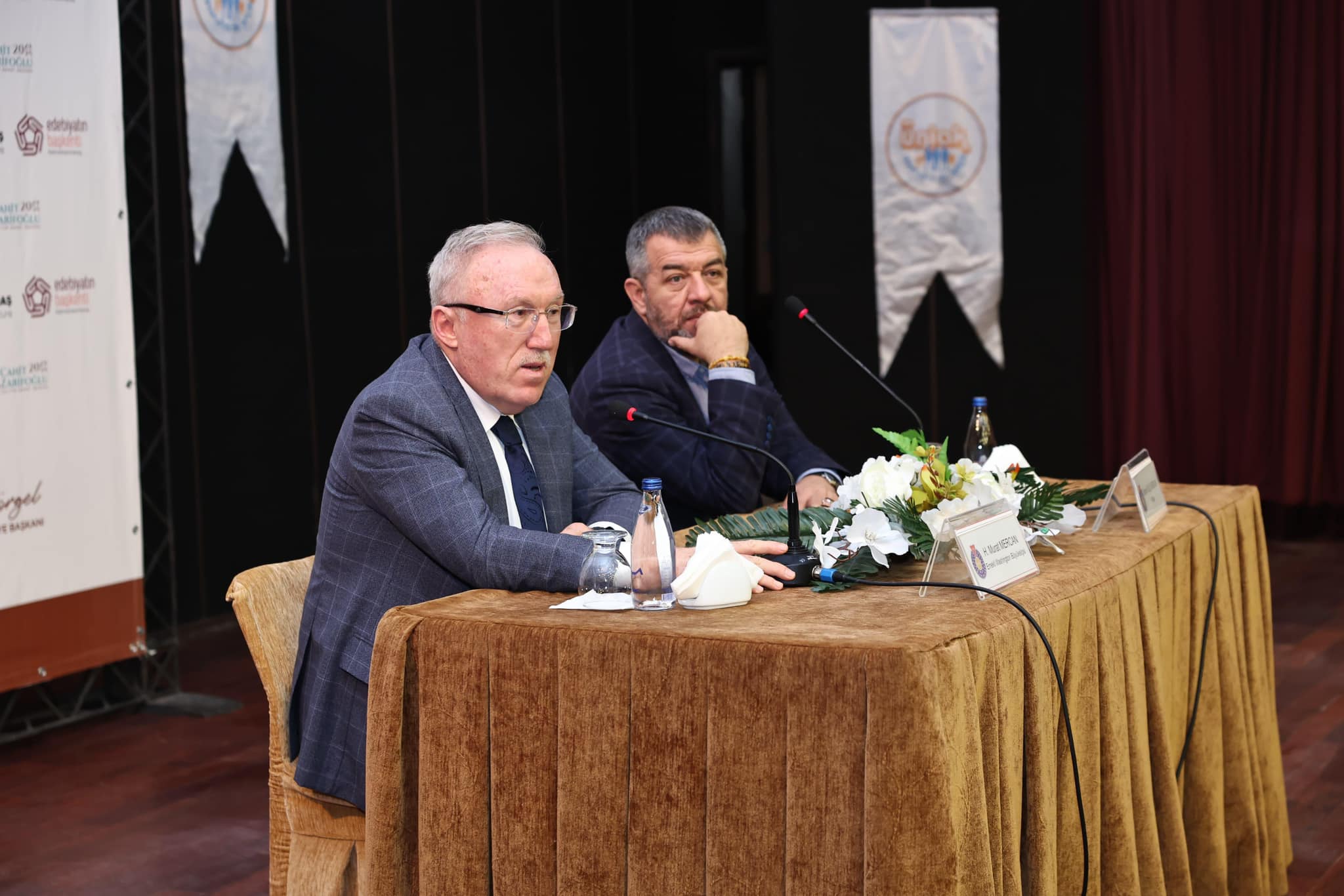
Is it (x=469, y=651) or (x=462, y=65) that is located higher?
(x=462, y=65)

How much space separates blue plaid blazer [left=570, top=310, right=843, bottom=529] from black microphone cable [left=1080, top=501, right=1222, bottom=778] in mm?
647

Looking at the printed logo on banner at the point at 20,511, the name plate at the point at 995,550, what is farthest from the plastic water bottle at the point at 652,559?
the printed logo on banner at the point at 20,511

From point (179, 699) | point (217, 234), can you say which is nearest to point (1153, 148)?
point (217, 234)

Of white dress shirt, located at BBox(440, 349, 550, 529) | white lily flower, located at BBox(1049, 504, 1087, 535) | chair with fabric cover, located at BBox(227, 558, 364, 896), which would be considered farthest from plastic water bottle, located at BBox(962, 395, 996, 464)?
chair with fabric cover, located at BBox(227, 558, 364, 896)

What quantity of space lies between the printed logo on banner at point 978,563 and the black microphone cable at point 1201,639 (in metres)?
0.67

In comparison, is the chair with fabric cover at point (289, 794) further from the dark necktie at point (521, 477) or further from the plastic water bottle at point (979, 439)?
the plastic water bottle at point (979, 439)

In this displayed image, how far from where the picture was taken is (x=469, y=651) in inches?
74.2

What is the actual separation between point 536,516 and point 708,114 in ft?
17.9

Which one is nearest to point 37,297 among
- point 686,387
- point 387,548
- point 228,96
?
point 228,96

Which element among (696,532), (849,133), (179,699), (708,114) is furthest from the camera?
(708,114)

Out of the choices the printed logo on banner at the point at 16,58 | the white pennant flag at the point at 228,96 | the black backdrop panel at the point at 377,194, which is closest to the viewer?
the printed logo on banner at the point at 16,58

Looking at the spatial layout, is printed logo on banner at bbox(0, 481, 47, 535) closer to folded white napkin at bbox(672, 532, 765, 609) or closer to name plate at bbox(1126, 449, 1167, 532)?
folded white napkin at bbox(672, 532, 765, 609)

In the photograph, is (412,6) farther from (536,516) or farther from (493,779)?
(493,779)

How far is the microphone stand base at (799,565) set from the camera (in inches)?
82.0
